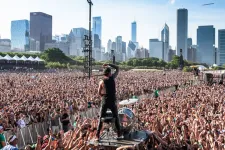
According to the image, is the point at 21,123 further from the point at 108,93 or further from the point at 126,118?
the point at 108,93

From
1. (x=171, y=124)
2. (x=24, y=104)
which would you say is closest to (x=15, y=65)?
(x=24, y=104)

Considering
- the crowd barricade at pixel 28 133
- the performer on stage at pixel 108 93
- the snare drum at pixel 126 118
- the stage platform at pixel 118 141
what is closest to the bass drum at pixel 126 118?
the snare drum at pixel 126 118

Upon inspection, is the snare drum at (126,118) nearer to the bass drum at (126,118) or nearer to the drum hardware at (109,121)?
the bass drum at (126,118)

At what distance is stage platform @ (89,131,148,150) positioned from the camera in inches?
246

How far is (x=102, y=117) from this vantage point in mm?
6715

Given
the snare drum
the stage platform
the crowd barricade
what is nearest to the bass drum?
the snare drum

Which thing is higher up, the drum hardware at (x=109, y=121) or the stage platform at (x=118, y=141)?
the drum hardware at (x=109, y=121)

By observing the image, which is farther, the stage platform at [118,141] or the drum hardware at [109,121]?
the drum hardware at [109,121]

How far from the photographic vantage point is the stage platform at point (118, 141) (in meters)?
6.24

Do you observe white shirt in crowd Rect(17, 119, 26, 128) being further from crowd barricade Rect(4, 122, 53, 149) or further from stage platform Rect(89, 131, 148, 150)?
stage platform Rect(89, 131, 148, 150)

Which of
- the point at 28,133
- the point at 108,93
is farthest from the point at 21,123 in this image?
the point at 108,93

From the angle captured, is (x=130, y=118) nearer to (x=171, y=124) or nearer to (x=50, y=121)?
(x=171, y=124)

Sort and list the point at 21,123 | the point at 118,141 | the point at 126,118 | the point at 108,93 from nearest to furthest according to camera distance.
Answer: the point at 118,141 → the point at 108,93 → the point at 126,118 → the point at 21,123

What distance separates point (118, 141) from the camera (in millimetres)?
6438
